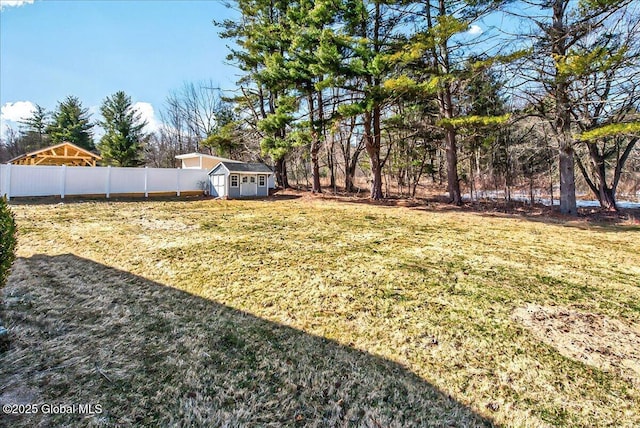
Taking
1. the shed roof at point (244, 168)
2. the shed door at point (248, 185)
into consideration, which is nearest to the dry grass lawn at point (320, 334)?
the shed roof at point (244, 168)

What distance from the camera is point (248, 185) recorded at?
1638 centimetres

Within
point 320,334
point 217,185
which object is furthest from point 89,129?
point 320,334

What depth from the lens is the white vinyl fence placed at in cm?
1075

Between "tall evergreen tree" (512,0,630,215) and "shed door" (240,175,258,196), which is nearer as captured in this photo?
"tall evergreen tree" (512,0,630,215)

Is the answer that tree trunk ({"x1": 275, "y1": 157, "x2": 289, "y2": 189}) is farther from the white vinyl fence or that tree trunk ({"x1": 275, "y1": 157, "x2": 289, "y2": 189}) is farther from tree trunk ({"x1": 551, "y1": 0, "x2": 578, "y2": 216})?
tree trunk ({"x1": 551, "y1": 0, "x2": 578, "y2": 216})

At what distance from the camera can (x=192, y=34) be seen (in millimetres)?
14000

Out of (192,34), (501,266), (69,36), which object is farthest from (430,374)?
(192,34)

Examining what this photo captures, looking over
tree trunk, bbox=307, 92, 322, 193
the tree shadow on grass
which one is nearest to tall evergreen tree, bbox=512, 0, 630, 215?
tree trunk, bbox=307, 92, 322, 193

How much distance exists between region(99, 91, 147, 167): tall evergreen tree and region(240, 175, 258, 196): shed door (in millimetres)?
12447

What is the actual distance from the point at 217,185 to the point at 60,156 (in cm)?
874

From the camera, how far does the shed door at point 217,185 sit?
617 inches

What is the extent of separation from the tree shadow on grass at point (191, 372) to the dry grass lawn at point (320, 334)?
0.04ft

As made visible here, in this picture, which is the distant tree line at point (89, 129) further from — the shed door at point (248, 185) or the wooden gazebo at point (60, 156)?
the shed door at point (248, 185)

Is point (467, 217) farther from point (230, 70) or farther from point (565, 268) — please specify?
point (230, 70)
